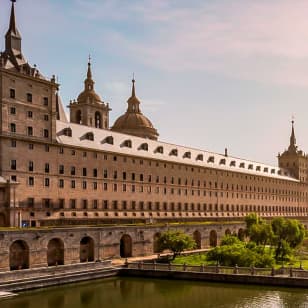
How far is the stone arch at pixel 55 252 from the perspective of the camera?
5228 cm

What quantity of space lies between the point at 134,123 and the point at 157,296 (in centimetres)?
6752

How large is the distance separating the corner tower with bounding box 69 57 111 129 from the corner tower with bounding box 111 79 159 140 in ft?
18.2

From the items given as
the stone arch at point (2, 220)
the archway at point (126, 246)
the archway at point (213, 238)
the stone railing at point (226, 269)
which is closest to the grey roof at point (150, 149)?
the stone arch at point (2, 220)

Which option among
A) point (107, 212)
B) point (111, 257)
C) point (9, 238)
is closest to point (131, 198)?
point (107, 212)

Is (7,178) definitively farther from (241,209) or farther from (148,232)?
(241,209)

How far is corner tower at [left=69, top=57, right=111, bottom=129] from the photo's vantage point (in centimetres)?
9862

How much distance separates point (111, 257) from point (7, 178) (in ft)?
49.8

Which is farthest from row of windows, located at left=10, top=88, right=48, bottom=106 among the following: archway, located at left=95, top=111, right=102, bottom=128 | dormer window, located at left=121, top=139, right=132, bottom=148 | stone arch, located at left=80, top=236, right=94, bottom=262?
archway, located at left=95, top=111, right=102, bottom=128

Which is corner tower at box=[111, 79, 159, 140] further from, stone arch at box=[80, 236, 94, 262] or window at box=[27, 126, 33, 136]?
stone arch at box=[80, 236, 94, 262]

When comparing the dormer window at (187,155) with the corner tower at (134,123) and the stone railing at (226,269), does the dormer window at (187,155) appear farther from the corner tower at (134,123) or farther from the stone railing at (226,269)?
the stone railing at (226,269)

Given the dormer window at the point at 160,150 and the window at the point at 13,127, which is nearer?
the window at the point at 13,127

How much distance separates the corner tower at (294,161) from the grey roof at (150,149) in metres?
14.5

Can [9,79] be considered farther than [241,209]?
No

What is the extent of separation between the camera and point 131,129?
107000 mm
